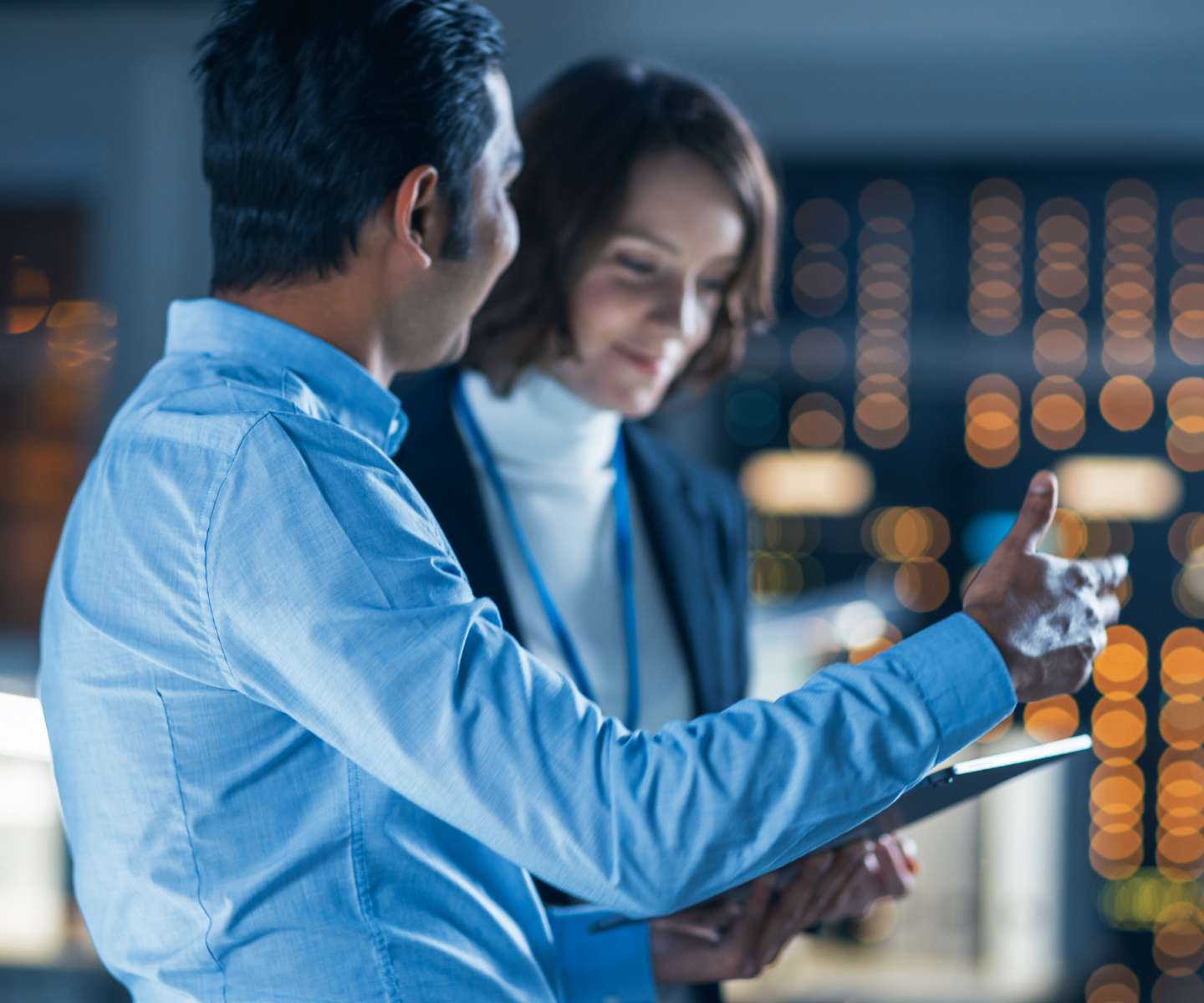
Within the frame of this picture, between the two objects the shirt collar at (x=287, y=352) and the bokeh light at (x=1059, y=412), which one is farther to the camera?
the bokeh light at (x=1059, y=412)

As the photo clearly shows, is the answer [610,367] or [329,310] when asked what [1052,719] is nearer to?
[610,367]

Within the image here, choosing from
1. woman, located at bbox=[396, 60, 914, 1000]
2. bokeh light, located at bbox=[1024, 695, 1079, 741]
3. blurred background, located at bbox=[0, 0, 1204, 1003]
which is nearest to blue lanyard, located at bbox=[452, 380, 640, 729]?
woman, located at bbox=[396, 60, 914, 1000]

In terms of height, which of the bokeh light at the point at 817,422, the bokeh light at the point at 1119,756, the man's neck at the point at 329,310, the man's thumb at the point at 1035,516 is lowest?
the bokeh light at the point at 1119,756

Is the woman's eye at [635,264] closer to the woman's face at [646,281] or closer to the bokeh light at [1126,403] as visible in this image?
the woman's face at [646,281]

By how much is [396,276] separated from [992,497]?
350cm

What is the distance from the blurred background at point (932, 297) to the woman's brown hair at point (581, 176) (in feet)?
8.53

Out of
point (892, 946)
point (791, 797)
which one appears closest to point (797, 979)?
point (892, 946)

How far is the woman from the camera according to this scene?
1333mm

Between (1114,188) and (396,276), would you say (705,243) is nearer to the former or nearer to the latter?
(396,276)

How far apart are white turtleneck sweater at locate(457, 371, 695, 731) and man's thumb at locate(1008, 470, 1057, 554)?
0.56 m

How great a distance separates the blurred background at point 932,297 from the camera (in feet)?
12.7

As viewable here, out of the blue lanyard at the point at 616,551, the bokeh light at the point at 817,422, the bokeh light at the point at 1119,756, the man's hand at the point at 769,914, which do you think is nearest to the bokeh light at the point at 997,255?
the bokeh light at the point at 817,422

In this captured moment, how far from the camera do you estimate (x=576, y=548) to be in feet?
4.46

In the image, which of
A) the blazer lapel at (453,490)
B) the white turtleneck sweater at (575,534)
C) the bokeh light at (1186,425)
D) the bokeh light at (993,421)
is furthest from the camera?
the bokeh light at (993,421)
